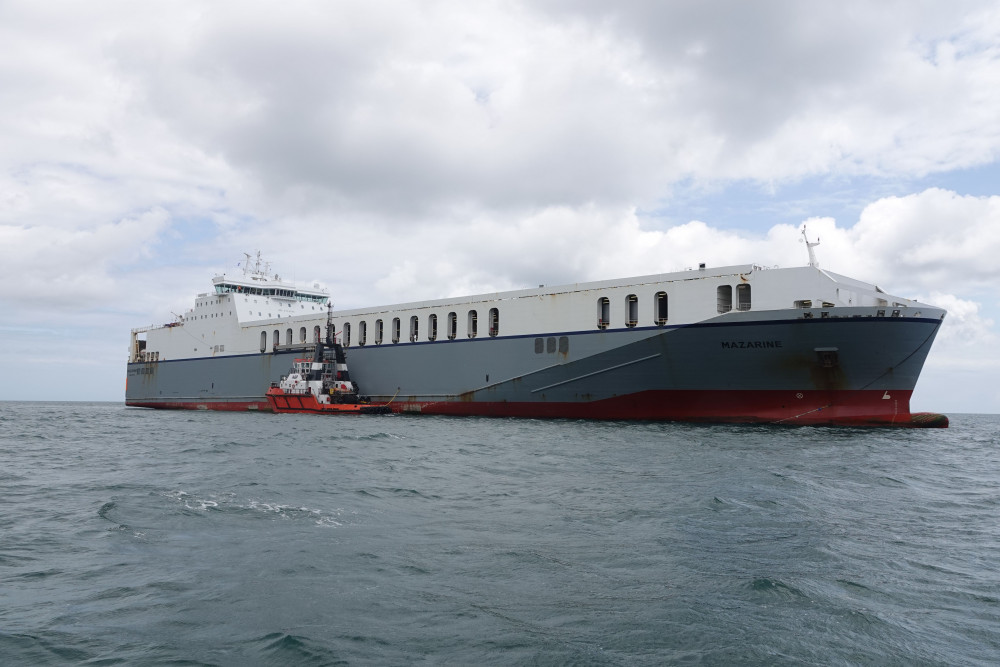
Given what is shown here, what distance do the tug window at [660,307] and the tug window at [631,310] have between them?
38.7 inches

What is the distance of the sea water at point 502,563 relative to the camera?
519cm

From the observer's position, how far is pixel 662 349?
2688 cm

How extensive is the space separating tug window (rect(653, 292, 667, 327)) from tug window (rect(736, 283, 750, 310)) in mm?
3055

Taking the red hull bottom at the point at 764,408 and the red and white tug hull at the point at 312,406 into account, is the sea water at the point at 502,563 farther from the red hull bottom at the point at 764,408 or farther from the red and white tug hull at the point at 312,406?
the red and white tug hull at the point at 312,406

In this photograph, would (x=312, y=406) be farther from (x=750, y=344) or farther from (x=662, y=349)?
(x=750, y=344)

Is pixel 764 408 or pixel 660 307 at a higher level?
pixel 660 307

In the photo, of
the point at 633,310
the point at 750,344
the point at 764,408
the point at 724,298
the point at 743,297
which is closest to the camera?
the point at 750,344

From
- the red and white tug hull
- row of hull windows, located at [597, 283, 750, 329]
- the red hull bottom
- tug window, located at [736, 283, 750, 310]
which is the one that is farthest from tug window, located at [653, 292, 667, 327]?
the red and white tug hull

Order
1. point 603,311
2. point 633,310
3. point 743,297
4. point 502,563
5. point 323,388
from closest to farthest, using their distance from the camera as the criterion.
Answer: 1. point 502,563
2. point 743,297
3. point 633,310
4. point 603,311
5. point 323,388

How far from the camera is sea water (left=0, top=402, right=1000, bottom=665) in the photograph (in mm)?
5188

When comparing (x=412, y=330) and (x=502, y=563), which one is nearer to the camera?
(x=502, y=563)

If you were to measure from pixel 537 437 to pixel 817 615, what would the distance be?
15.8 m

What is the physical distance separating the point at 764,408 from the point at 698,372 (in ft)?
9.23

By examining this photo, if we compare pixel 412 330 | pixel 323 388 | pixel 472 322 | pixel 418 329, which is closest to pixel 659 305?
pixel 472 322
